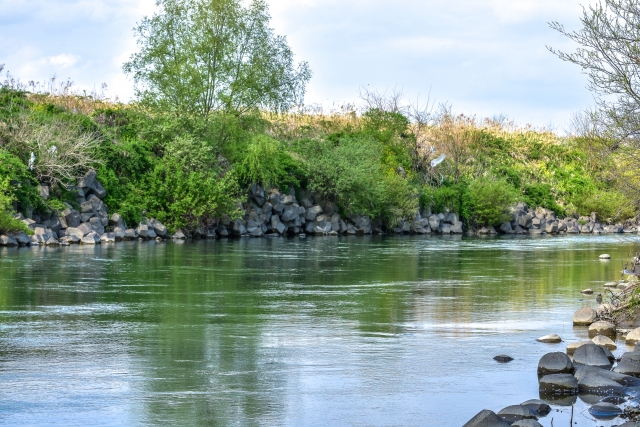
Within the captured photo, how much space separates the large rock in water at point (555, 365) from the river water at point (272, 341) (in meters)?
0.20

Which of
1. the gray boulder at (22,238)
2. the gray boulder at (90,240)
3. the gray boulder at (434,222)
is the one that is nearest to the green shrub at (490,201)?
the gray boulder at (434,222)

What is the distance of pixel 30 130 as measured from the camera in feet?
130

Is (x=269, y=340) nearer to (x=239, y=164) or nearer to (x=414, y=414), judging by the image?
(x=414, y=414)

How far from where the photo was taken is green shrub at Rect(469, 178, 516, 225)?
2383 inches

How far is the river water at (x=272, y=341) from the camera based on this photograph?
952cm

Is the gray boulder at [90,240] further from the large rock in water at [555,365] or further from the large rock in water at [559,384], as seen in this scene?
the large rock in water at [559,384]

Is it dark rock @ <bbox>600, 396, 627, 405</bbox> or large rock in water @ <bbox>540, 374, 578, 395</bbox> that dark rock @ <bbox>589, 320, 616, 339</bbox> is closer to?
large rock in water @ <bbox>540, 374, 578, 395</bbox>

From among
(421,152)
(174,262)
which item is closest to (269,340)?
(174,262)

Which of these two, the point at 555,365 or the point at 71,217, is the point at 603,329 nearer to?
the point at 555,365

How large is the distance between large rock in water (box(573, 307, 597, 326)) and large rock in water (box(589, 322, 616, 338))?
574 mm

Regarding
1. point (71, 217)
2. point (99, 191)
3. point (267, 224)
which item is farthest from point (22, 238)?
point (267, 224)

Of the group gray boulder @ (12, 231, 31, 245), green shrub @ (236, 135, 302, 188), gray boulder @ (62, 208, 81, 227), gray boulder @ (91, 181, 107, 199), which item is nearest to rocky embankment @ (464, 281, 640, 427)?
gray boulder @ (12, 231, 31, 245)

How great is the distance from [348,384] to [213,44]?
139ft

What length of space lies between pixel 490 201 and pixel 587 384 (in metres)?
50.6
